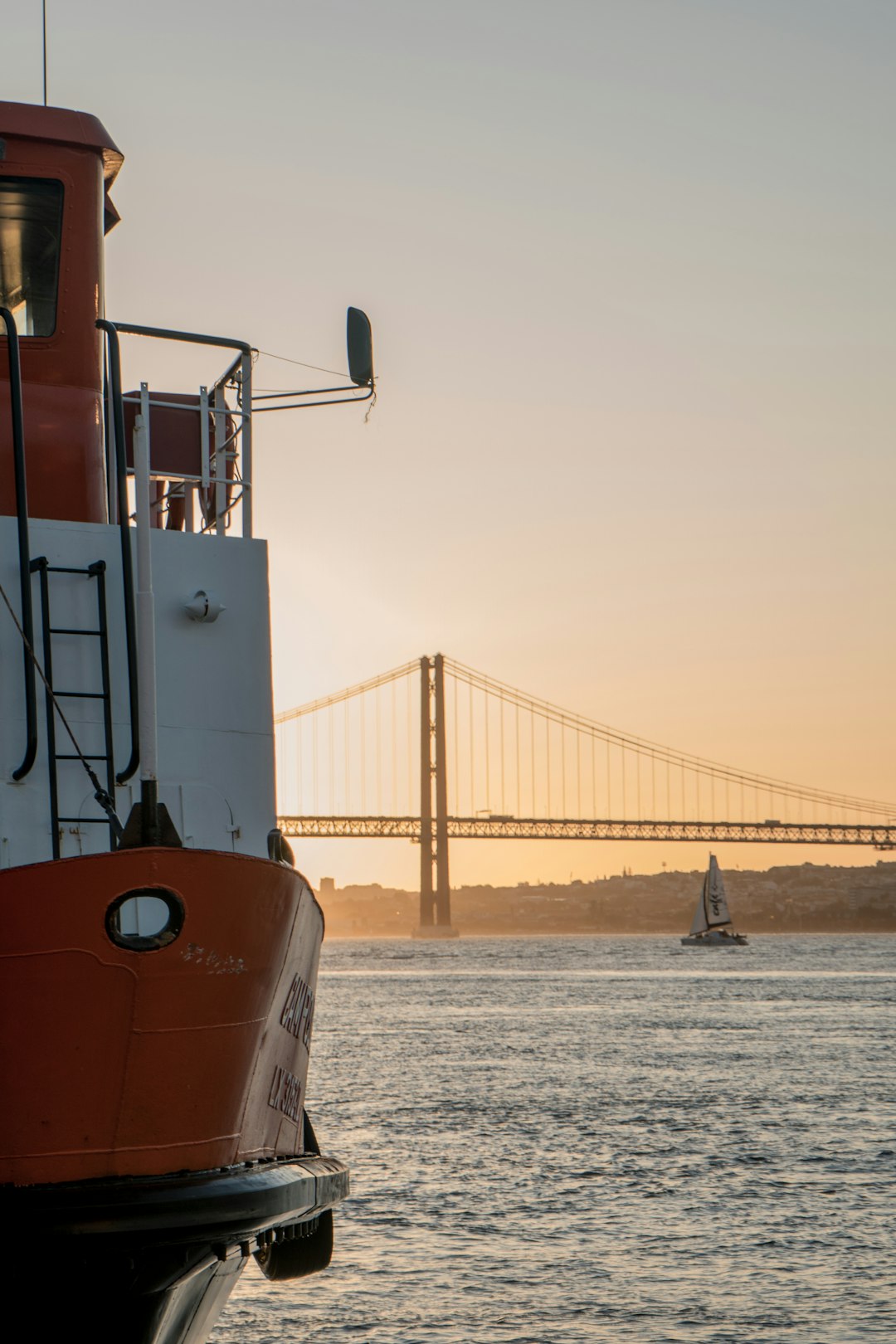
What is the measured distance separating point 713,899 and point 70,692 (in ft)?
330

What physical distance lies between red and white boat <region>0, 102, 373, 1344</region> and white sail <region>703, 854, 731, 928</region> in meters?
91.1

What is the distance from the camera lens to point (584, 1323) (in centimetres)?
1090

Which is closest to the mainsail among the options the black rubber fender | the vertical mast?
the vertical mast

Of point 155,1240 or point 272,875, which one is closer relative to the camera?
point 155,1240

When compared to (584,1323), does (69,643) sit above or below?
above

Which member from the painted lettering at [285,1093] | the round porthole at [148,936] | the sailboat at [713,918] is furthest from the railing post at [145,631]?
the sailboat at [713,918]

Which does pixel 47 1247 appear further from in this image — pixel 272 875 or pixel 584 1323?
pixel 584 1323

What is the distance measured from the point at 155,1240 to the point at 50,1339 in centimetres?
51

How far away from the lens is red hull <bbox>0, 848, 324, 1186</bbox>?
4582 millimetres

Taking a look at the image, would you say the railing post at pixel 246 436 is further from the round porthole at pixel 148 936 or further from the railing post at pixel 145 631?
the round porthole at pixel 148 936

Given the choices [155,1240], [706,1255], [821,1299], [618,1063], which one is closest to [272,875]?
[155,1240]

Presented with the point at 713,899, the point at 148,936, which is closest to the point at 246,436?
the point at 148,936

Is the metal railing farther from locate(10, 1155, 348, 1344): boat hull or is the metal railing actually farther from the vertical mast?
the vertical mast

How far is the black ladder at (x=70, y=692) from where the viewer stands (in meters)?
5.54
